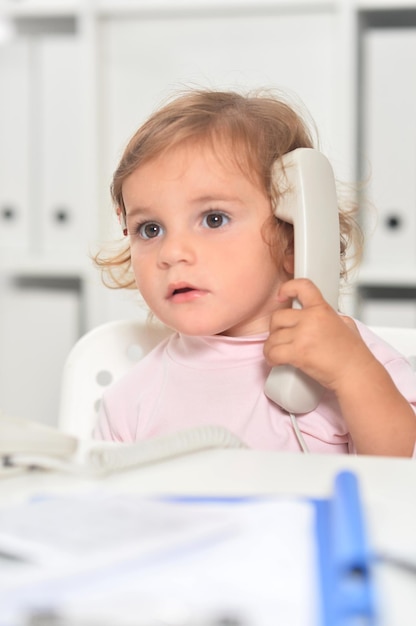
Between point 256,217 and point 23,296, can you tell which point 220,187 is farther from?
point 23,296

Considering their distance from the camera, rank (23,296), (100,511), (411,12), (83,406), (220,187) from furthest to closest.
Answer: (23,296) < (411,12) < (83,406) < (220,187) < (100,511)

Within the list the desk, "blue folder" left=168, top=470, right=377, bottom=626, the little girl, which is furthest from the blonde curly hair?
"blue folder" left=168, top=470, right=377, bottom=626

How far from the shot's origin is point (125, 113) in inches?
86.0

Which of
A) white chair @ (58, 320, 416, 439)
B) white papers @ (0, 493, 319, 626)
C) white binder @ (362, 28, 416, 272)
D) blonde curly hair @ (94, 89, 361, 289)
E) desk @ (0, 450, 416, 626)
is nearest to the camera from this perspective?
white papers @ (0, 493, 319, 626)

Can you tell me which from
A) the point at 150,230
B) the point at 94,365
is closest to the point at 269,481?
the point at 150,230

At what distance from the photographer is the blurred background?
1.94 meters

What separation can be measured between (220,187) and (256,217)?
0.15 feet

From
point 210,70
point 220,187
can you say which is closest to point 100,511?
point 220,187

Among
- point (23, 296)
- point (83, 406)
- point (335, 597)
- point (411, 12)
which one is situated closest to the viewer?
point (335, 597)

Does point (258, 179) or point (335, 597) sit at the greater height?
point (258, 179)

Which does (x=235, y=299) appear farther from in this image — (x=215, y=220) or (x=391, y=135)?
(x=391, y=135)

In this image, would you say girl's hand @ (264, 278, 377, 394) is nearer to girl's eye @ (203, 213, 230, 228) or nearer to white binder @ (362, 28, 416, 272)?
girl's eye @ (203, 213, 230, 228)

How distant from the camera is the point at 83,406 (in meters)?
1.06

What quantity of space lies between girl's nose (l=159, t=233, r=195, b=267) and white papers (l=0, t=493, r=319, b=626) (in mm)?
419
